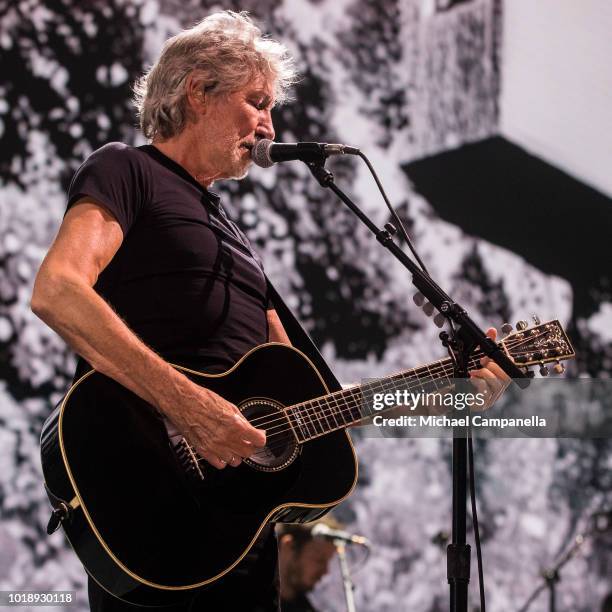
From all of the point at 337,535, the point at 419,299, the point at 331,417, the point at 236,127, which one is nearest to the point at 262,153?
the point at 236,127

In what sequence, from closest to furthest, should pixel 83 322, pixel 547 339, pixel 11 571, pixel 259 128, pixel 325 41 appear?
1. pixel 83 322
2. pixel 547 339
3. pixel 259 128
4. pixel 11 571
5. pixel 325 41

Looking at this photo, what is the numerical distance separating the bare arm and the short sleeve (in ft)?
0.19

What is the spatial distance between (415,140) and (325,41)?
24.2 inches

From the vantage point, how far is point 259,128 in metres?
2.27

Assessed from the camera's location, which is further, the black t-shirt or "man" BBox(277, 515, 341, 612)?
"man" BBox(277, 515, 341, 612)

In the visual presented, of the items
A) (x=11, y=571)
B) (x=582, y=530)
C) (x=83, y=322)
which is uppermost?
(x=83, y=322)

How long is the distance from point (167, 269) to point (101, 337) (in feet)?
0.95

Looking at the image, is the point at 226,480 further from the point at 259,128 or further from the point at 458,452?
the point at 259,128

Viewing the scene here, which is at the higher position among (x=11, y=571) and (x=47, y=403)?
→ (x=47, y=403)

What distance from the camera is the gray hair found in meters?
2.27

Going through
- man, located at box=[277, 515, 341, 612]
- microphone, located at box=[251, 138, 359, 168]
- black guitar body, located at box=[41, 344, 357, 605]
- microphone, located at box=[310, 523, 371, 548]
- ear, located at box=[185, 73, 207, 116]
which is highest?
ear, located at box=[185, 73, 207, 116]

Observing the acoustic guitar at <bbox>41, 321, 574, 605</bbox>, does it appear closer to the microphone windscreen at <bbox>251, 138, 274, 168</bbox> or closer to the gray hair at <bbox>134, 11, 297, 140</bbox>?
the microphone windscreen at <bbox>251, 138, 274, 168</bbox>

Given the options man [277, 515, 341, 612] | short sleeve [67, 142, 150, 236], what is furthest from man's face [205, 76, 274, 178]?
man [277, 515, 341, 612]

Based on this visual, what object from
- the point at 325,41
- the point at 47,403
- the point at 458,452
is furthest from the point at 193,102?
the point at 325,41
